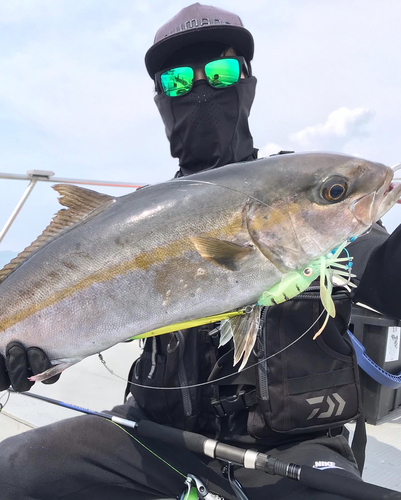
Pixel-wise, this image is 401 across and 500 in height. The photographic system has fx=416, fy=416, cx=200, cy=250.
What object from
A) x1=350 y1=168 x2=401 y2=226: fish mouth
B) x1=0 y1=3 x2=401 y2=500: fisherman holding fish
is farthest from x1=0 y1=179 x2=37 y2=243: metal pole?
x1=350 y1=168 x2=401 y2=226: fish mouth

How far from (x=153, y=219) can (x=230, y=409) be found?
1.27 m

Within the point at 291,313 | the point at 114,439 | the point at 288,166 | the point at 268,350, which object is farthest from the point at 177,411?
the point at 288,166

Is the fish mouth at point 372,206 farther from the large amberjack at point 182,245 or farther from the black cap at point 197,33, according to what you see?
the black cap at point 197,33

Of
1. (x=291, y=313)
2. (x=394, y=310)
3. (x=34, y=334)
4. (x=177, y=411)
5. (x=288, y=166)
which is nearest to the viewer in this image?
(x=288, y=166)

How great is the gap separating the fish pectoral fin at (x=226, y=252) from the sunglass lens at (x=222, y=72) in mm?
1783

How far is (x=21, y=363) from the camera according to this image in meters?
2.13

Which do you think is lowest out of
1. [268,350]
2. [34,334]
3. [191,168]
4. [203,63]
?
[268,350]

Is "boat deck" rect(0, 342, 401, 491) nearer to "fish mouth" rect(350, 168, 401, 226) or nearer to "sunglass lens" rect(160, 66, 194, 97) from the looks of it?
"fish mouth" rect(350, 168, 401, 226)

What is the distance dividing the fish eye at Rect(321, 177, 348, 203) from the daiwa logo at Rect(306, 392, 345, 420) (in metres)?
1.18

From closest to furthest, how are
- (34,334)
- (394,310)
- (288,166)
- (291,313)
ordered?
(288,166) < (34,334) < (394,310) < (291,313)

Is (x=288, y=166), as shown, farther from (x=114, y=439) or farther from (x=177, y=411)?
(x=114, y=439)

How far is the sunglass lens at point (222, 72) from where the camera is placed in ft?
9.97

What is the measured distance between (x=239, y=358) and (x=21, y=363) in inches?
45.0

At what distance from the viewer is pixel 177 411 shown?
8.34 ft
